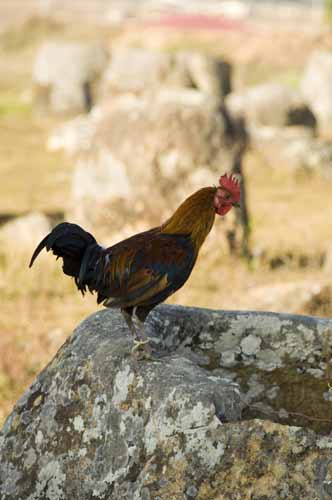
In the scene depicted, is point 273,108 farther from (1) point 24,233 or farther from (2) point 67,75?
(1) point 24,233

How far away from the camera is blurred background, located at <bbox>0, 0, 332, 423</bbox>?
439 inches

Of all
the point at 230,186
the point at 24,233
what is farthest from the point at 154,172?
the point at 230,186

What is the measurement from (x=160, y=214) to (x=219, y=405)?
954cm

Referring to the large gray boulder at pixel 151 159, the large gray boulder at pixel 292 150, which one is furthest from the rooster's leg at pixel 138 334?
the large gray boulder at pixel 292 150

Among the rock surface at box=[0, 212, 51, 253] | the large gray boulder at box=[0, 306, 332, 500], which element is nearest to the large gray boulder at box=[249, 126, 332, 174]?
the rock surface at box=[0, 212, 51, 253]

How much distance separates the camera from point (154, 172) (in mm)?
13969

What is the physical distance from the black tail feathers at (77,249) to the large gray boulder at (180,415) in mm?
403

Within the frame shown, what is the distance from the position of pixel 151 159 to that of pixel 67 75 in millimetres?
17942

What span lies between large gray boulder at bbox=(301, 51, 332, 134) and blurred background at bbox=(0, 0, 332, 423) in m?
0.05

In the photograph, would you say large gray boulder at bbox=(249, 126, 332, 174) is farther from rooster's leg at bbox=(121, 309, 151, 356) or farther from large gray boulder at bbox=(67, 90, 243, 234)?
rooster's leg at bbox=(121, 309, 151, 356)

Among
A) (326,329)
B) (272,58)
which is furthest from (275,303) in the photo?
(272,58)

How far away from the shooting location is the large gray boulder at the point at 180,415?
4.35 m

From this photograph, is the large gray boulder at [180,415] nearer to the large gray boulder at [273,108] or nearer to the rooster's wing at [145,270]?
the rooster's wing at [145,270]

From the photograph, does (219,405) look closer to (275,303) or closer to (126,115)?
(275,303)
